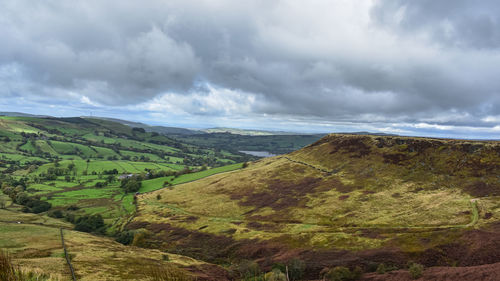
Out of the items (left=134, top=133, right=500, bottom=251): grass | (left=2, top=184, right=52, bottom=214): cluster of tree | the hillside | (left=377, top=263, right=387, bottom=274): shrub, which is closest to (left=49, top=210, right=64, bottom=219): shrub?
(left=2, top=184, right=52, bottom=214): cluster of tree

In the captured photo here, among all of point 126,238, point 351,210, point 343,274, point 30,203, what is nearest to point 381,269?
point 343,274

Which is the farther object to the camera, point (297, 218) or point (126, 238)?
point (126, 238)

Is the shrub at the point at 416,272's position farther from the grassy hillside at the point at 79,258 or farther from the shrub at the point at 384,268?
the grassy hillside at the point at 79,258

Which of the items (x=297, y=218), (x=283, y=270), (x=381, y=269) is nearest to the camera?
(x=381, y=269)

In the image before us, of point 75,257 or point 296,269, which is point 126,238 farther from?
point 296,269

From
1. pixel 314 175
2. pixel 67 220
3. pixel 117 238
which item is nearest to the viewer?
pixel 117 238

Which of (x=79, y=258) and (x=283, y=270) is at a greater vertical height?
(x=79, y=258)

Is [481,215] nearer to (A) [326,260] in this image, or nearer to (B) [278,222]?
(A) [326,260]

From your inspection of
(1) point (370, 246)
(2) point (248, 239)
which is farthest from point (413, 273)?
(2) point (248, 239)

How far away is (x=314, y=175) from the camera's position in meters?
140

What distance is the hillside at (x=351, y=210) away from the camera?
6209 cm

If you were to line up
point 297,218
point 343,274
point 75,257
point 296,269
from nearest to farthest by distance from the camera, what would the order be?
1. point 343,274
2. point 296,269
3. point 75,257
4. point 297,218

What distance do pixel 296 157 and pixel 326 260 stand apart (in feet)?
385

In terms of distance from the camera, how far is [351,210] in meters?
93.6
